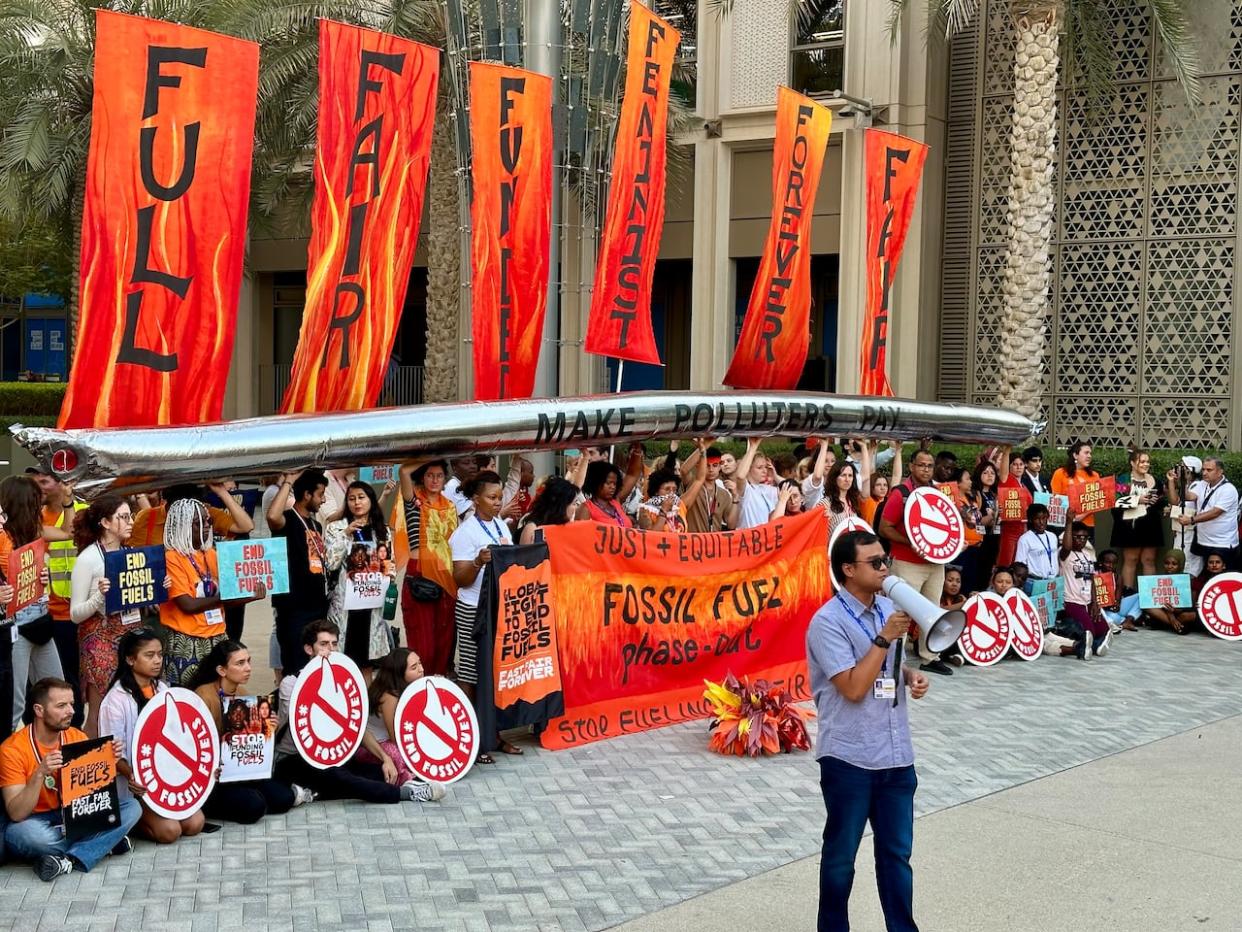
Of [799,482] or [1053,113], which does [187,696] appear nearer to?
[799,482]

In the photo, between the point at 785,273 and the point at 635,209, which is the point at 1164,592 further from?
the point at 635,209

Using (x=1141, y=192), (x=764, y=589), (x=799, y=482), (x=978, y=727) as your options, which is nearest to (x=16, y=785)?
(x=764, y=589)

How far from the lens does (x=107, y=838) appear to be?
696 centimetres

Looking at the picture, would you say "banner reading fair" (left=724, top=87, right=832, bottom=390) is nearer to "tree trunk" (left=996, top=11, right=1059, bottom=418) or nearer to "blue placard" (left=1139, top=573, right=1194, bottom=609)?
"blue placard" (left=1139, top=573, right=1194, bottom=609)

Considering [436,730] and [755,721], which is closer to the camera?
[436,730]

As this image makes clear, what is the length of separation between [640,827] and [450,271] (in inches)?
624

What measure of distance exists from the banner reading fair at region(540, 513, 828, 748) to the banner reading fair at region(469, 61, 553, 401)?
214 cm

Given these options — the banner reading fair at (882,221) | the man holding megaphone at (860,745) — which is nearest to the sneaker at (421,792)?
the man holding megaphone at (860,745)

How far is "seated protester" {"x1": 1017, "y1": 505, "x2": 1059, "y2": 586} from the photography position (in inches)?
531

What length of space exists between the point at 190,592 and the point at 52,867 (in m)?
1.88

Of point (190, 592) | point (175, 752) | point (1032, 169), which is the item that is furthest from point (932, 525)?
point (1032, 169)

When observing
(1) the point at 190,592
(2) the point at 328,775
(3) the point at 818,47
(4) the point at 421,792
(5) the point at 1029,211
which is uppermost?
(3) the point at 818,47

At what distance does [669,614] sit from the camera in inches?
400

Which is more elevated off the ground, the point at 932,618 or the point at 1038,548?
the point at 932,618
